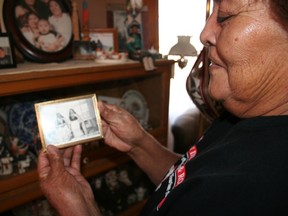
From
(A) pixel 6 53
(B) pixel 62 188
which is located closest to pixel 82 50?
(A) pixel 6 53

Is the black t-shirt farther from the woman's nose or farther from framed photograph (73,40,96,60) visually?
framed photograph (73,40,96,60)

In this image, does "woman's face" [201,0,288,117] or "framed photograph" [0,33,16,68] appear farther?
"framed photograph" [0,33,16,68]

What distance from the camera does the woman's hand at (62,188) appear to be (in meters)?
0.70

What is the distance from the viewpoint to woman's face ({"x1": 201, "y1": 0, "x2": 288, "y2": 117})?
473 mm

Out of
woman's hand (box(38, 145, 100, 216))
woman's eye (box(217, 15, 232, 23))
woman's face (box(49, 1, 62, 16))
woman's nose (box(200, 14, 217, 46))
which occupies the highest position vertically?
woman's face (box(49, 1, 62, 16))

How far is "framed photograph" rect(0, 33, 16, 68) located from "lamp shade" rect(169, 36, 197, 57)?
0.70m

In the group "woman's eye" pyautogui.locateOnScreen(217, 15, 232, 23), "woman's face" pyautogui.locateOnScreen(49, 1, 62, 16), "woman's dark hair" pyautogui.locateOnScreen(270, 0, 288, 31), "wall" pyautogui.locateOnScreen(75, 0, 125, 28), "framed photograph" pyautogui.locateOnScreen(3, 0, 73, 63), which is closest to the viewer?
"woman's dark hair" pyautogui.locateOnScreen(270, 0, 288, 31)

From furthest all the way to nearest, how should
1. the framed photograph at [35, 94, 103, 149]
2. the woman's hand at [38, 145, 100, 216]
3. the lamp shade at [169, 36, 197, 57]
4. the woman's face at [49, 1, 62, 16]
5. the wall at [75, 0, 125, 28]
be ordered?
the wall at [75, 0, 125, 28] < the lamp shade at [169, 36, 197, 57] < the woman's face at [49, 1, 62, 16] < the framed photograph at [35, 94, 103, 149] < the woman's hand at [38, 145, 100, 216]

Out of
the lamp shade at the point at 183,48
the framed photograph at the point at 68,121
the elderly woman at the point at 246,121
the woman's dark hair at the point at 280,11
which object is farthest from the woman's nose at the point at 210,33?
the lamp shade at the point at 183,48

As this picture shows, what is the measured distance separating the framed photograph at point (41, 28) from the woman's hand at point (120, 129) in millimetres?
320

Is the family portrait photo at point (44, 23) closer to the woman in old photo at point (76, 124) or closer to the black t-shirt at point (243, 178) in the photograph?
the woman in old photo at point (76, 124)

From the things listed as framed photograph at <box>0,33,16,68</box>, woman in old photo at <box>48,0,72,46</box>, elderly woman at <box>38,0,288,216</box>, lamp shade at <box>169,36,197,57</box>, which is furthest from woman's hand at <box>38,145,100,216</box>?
lamp shade at <box>169,36,197,57</box>

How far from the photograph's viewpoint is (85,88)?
1.10m

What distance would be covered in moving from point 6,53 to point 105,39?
1.73 feet
